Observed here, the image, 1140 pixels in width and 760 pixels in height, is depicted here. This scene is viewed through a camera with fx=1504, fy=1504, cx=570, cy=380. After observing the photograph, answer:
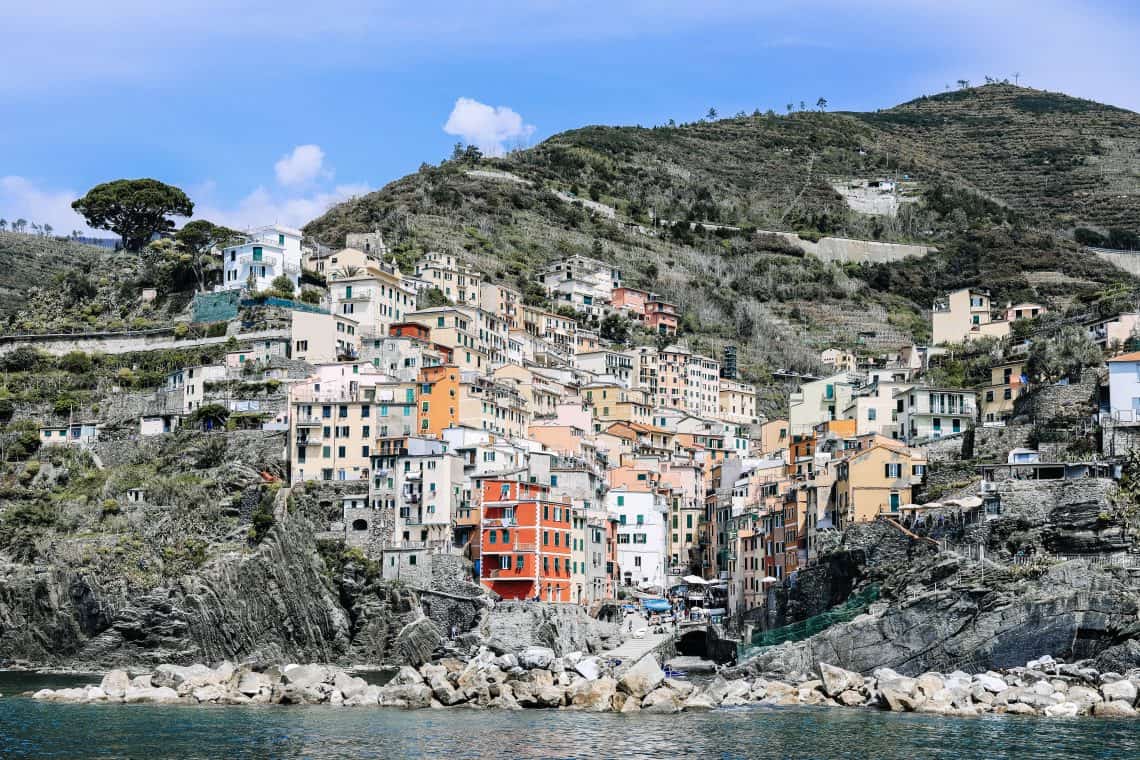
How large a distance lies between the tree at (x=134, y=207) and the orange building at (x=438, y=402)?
139ft

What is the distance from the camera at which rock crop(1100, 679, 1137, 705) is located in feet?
175

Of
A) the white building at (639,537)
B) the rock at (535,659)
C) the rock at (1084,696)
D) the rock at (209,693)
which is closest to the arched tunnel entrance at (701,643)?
the white building at (639,537)

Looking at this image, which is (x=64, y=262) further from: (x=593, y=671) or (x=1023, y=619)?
(x=1023, y=619)

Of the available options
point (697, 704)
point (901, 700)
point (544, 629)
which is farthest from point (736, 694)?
point (544, 629)

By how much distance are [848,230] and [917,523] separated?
113888 mm

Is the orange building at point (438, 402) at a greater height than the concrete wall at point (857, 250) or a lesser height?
lesser

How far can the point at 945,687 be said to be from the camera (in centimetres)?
5659

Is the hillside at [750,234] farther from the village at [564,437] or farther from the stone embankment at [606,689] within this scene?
the stone embankment at [606,689]

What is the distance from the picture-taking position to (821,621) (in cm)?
6650

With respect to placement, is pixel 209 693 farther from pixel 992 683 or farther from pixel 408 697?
pixel 992 683

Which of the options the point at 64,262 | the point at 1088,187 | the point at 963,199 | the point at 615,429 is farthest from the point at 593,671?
the point at 1088,187

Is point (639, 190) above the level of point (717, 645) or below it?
above

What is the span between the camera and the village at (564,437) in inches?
2995

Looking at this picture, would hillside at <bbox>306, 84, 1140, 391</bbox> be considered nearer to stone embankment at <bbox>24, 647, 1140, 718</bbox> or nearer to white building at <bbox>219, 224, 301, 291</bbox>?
white building at <bbox>219, 224, 301, 291</bbox>
